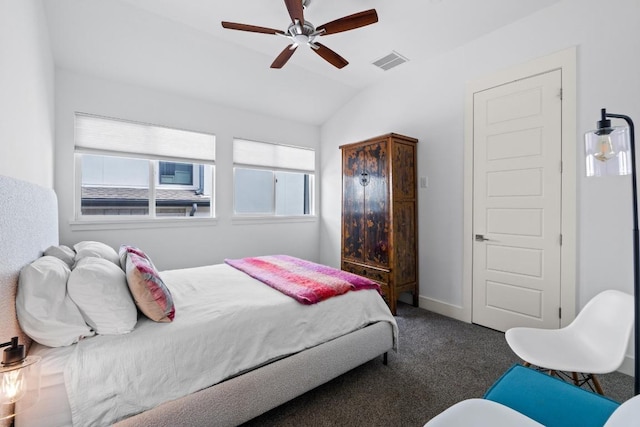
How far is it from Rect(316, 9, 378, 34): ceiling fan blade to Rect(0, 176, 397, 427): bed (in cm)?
202

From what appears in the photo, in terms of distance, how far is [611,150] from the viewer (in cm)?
137

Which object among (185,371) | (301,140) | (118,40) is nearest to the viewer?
(185,371)

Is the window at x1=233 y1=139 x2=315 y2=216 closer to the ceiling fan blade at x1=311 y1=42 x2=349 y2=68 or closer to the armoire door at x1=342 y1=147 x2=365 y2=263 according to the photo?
the armoire door at x1=342 y1=147 x2=365 y2=263

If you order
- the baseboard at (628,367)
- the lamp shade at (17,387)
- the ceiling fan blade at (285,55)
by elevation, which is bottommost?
the baseboard at (628,367)

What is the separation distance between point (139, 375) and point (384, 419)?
1.33m

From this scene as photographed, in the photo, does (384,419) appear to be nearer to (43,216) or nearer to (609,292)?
(609,292)

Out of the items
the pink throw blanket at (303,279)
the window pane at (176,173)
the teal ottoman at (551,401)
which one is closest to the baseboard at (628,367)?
the teal ottoman at (551,401)

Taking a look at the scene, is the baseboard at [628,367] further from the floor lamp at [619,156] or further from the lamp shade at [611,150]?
the lamp shade at [611,150]

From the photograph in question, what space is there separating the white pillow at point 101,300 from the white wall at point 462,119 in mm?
3052

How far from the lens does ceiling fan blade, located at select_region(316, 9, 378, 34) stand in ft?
6.70

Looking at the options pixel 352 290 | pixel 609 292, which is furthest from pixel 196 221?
pixel 609 292

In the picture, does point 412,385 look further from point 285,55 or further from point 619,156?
point 285,55

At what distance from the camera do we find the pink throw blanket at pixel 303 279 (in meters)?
1.96

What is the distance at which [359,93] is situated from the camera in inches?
169
